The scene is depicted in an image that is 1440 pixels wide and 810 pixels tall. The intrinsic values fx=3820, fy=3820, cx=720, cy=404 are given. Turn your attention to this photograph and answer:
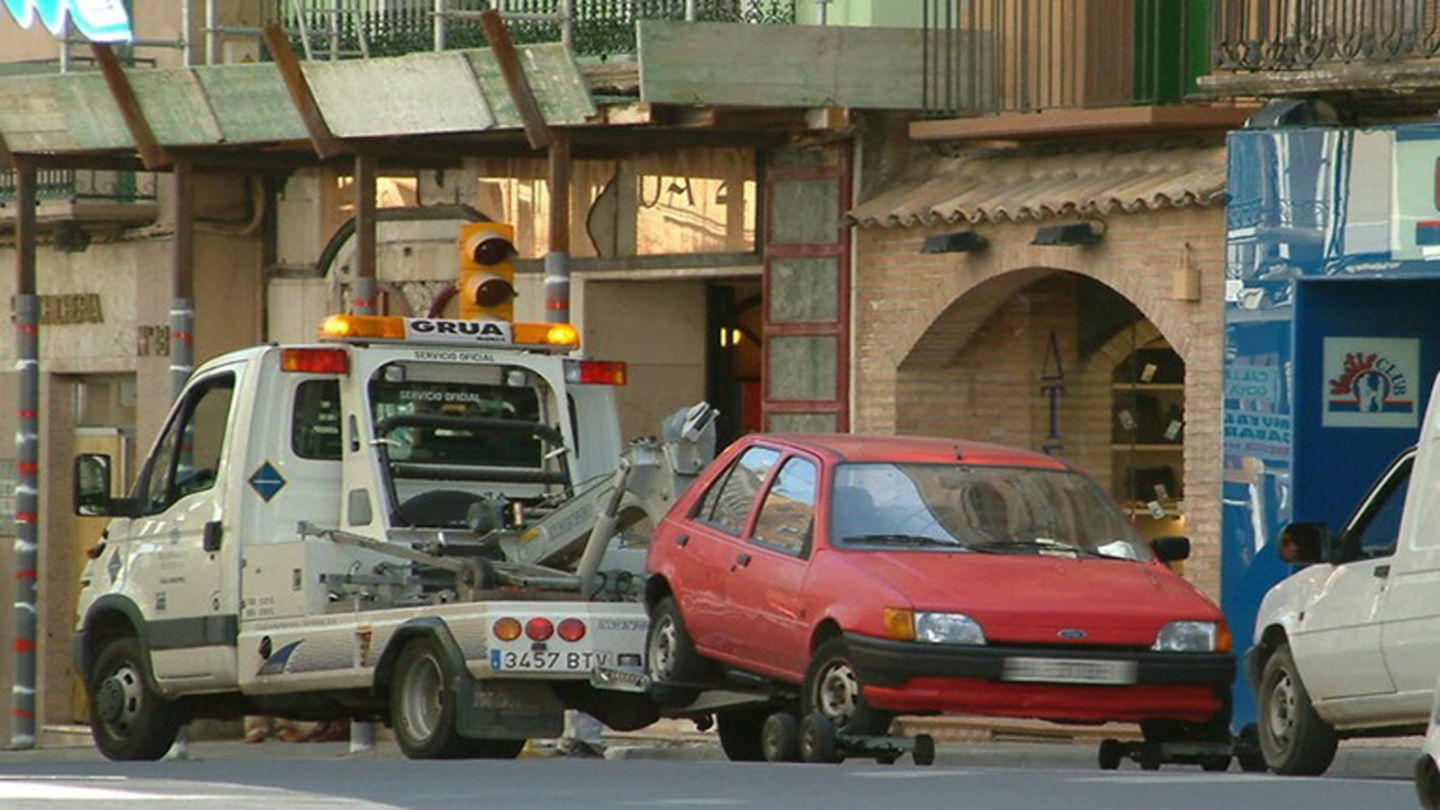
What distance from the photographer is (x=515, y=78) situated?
24.4 meters

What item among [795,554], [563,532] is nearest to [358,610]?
[563,532]

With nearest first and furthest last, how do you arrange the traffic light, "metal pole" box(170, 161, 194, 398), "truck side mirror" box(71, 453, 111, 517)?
1. "truck side mirror" box(71, 453, 111, 517)
2. the traffic light
3. "metal pole" box(170, 161, 194, 398)

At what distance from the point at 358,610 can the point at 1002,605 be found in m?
3.94

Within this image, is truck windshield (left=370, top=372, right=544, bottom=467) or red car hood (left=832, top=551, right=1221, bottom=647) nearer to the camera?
red car hood (left=832, top=551, right=1221, bottom=647)

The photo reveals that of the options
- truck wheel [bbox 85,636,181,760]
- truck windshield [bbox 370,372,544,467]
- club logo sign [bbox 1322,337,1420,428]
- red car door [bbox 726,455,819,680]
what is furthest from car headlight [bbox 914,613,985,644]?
club logo sign [bbox 1322,337,1420,428]

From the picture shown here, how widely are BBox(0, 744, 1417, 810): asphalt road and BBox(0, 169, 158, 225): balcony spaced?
47.8 ft

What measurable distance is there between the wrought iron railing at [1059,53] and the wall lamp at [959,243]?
825 mm

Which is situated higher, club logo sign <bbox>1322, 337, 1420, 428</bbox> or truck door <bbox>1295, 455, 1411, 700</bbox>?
club logo sign <bbox>1322, 337, 1420, 428</bbox>

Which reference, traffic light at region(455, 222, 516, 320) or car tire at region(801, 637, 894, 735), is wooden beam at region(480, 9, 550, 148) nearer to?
traffic light at region(455, 222, 516, 320)

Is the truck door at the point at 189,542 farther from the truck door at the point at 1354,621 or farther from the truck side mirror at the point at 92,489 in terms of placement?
the truck door at the point at 1354,621

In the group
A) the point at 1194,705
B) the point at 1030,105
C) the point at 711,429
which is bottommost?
the point at 1194,705

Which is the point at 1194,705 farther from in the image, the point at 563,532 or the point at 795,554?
the point at 563,532

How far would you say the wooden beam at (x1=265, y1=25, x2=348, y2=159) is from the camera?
25.7 meters

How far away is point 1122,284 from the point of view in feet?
77.6
